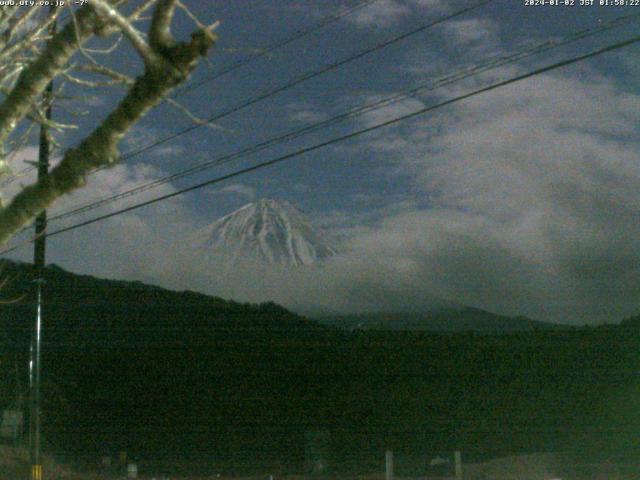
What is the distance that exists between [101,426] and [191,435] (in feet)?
12.3

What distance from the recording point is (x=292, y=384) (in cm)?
3766

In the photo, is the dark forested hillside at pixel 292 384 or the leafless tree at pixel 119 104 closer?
the leafless tree at pixel 119 104

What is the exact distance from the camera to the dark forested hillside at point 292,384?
31.8 m

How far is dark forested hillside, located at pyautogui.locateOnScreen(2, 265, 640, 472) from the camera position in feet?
104

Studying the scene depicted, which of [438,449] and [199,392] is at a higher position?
[199,392]

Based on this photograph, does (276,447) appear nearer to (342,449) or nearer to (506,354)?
(342,449)

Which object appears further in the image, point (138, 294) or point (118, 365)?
point (138, 294)

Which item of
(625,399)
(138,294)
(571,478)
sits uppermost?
(138,294)

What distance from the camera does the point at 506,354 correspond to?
112ft

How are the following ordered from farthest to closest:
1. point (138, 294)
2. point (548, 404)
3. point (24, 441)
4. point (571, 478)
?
point (138, 294) → point (548, 404) → point (24, 441) → point (571, 478)

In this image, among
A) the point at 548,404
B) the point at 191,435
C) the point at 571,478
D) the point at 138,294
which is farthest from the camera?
the point at 138,294

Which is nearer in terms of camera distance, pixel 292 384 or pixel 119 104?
pixel 119 104

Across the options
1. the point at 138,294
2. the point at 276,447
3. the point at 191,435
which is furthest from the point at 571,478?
the point at 138,294

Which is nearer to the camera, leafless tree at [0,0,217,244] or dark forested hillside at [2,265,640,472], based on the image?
leafless tree at [0,0,217,244]
